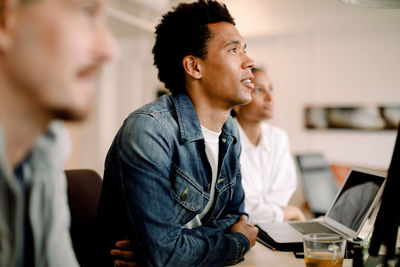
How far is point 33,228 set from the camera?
0.73 metres

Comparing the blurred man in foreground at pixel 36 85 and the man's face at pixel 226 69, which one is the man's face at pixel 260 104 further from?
the blurred man in foreground at pixel 36 85

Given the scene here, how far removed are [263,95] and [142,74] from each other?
133 inches

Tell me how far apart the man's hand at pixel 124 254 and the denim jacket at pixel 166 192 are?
34 mm

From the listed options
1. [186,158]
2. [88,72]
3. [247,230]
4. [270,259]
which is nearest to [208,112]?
[186,158]

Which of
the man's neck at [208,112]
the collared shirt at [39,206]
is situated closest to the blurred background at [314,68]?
the man's neck at [208,112]

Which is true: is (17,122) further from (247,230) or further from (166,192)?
(247,230)

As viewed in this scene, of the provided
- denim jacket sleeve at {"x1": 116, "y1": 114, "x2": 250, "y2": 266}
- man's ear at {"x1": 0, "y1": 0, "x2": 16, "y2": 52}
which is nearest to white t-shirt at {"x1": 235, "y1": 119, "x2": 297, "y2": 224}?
denim jacket sleeve at {"x1": 116, "y1": 114, "x2": 250, "y2": 266}

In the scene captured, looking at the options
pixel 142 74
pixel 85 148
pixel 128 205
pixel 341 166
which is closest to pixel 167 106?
pixel 128 205

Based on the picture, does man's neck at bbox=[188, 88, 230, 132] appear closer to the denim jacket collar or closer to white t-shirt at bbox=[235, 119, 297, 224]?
the denim jacket collar

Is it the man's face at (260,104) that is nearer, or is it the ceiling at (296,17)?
the man's face at (260,104)

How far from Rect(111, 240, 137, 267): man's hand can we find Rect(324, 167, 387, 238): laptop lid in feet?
2.59

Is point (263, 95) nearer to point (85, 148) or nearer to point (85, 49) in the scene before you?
point (85, 49)

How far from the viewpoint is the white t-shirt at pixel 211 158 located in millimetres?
1371

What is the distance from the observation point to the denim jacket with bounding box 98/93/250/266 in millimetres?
1050
